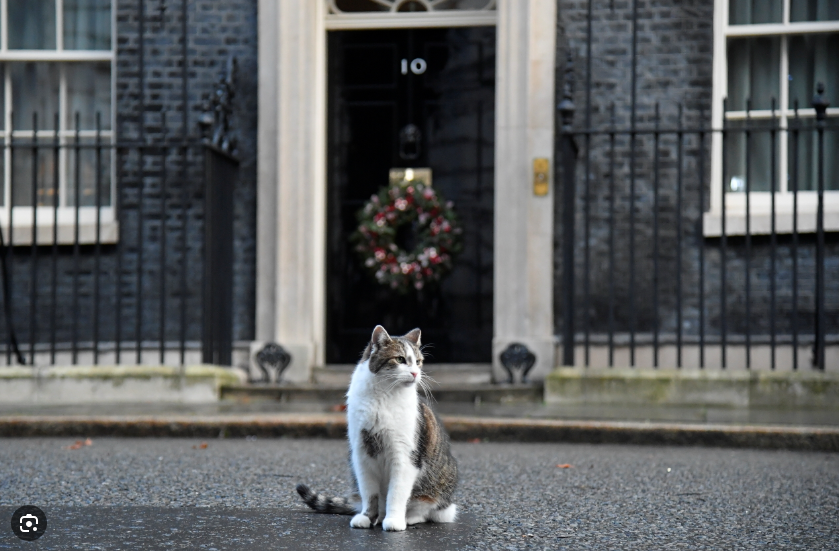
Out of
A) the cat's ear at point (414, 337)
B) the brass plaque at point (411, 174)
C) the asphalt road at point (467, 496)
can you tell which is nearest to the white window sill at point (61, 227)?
the brass plaque at point (411, 174)

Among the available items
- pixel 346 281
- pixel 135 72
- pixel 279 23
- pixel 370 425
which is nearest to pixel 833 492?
pixel 370 425

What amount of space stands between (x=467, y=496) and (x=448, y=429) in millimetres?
2153

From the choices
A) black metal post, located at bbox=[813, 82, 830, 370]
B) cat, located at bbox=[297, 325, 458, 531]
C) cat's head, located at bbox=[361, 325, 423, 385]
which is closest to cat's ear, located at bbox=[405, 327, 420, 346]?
cat, located at bbox=[297, 325, 458, 531]

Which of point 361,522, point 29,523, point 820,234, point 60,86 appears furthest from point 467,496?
point 60,86

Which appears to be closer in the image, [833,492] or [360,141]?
[833,492]

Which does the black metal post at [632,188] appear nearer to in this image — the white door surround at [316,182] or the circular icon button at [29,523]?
the white door surround at [316,182]

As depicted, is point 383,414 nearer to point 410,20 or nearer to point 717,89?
point 717,89

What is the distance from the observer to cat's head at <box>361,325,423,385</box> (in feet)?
13.0

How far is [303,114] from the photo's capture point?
9.39 metres

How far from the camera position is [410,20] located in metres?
9.79

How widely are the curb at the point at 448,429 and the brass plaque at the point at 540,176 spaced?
262 cm

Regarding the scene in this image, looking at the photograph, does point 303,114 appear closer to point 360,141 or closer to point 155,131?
point 360,141

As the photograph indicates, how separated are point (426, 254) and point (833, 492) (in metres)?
4.76

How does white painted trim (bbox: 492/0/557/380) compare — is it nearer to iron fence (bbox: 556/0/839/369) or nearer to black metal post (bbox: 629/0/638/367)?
iron fence (bbox: 556/0/839/369)
